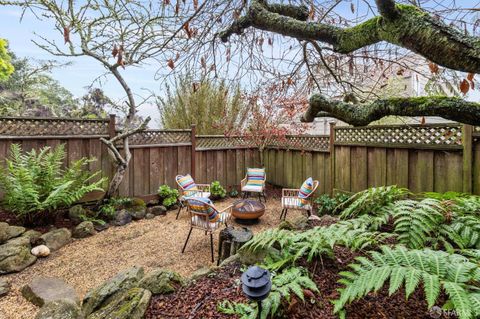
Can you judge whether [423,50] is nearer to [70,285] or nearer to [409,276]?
[409,276]

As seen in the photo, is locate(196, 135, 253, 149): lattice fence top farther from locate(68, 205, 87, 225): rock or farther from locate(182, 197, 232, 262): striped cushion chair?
locate(182, 197, 232, 262): striped cushion chair

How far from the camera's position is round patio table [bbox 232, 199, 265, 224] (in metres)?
4.30

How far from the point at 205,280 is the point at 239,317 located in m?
0.50

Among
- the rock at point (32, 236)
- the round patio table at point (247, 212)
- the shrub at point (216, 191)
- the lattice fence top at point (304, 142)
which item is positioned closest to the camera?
the rock at point (32, 236)

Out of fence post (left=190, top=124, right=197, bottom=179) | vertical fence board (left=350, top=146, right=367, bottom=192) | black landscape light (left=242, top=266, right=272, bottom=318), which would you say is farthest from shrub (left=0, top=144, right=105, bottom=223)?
vertical fence board (left=350, top=146, right=367, bottom=192)

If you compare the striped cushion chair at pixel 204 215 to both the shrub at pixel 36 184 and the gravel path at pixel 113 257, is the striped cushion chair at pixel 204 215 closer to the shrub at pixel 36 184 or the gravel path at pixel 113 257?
the gravel path at pixel 113 257

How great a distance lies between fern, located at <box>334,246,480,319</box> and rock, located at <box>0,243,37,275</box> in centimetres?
343

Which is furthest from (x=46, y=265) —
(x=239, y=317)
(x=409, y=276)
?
(x=409, y=276)

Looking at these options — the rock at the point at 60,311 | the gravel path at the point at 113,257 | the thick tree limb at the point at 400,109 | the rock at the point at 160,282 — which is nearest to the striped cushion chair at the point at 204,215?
the gravel path at the point at 113,257

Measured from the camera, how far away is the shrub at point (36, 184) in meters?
3.44

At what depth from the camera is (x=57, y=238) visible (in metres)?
3.45

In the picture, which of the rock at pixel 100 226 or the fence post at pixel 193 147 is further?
the fence post at pixel 193 147

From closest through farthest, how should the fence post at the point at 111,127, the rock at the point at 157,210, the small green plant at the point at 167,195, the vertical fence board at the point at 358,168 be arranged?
the vertical fence board at the point at 358,168 < the fence post at the point at 111,127 < the rock at the point at 157,210 < the small green plant at the point at 167,195

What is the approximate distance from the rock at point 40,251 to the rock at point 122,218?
3.71 feet
